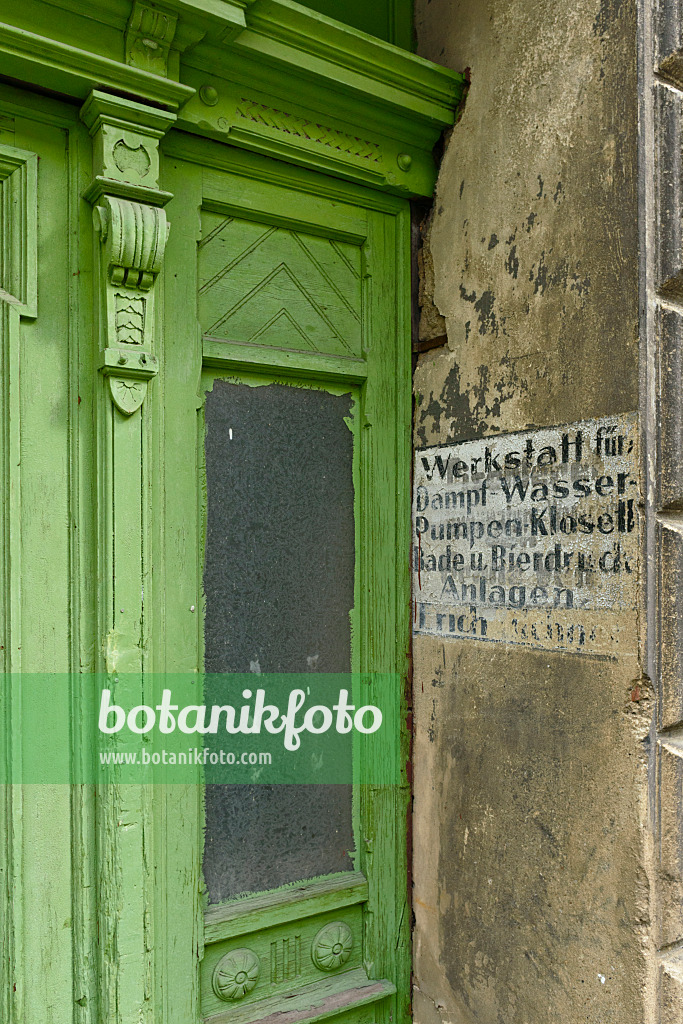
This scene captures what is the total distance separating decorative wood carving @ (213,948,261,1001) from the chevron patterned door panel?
1.66m

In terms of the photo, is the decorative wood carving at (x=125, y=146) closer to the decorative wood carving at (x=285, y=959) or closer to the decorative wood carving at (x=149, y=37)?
the decorative wood carving at (x=149, y=37)

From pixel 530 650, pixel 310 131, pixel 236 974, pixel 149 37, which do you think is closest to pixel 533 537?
pixel 530 650

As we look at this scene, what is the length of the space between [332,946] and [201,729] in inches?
30.8

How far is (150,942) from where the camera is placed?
1754mm

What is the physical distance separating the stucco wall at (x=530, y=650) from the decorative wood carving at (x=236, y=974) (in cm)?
53

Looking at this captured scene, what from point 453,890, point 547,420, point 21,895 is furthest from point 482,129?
point 21,895

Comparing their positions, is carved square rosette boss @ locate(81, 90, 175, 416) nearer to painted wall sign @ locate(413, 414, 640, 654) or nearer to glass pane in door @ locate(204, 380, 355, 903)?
glass pane in door @ locate(204, 380, 355, 903)

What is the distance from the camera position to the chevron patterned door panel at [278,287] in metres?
1.99

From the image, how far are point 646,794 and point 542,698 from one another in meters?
0.32

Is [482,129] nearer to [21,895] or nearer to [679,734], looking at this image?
[679,734]

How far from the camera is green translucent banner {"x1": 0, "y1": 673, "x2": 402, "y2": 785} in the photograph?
171cm

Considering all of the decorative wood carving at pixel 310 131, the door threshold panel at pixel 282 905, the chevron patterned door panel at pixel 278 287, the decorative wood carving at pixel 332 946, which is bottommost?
the decorative wood carving at pixel 332 946

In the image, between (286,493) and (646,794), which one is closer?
(646,794)

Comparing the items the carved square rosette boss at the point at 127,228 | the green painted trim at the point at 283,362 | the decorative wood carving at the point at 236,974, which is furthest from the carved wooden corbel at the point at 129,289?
the decorative wood carving at the point at 236,974
